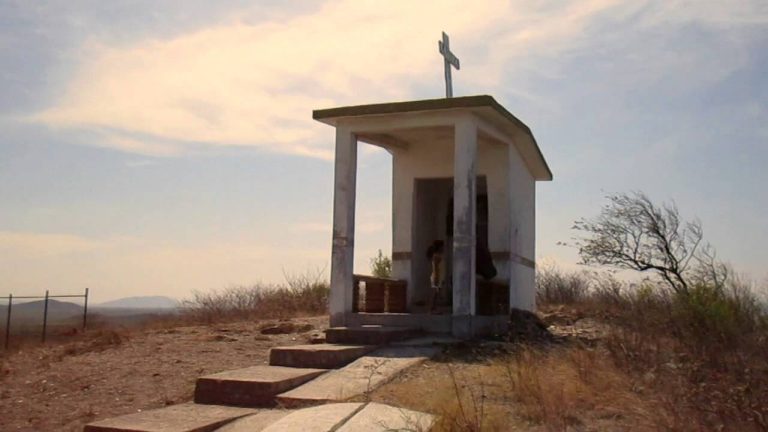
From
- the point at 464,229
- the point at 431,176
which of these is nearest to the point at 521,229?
the point at 431,176

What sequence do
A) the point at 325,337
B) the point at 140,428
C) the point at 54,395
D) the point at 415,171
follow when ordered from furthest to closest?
the point at 415,171, the point at 325,337, the point at 54,395, the point at 140,428

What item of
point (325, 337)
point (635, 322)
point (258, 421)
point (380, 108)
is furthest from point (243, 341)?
point (635, 322)

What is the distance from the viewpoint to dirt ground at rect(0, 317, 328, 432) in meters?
9.00

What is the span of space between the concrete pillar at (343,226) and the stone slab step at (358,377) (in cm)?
212

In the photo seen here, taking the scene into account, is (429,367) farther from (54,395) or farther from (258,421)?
(54,395)

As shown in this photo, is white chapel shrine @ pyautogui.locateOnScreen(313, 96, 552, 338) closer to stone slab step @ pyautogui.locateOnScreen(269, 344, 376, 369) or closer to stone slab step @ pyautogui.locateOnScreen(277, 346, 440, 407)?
stone slab step @ pyautogui.locateOnScreen(277, 346, 440, 407)

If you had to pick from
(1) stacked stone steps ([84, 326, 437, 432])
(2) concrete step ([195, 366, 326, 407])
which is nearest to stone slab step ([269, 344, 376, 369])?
(1) stacked stone steps ([84, 326, 437, 432])

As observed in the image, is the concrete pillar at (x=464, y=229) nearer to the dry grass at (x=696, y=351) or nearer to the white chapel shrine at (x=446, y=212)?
the white chapel shrine at (x=446, y=212)

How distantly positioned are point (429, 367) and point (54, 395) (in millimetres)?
4630

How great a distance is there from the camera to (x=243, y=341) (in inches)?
→ 500

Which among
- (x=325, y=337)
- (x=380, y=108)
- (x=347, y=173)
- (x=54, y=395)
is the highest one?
(x=380, y=108)

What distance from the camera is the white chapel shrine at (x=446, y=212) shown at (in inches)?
466

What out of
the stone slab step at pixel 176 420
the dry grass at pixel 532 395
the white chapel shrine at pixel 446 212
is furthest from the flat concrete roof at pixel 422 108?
the stone slab step at pixel 176 420

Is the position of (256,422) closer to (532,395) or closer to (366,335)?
(532,395)
